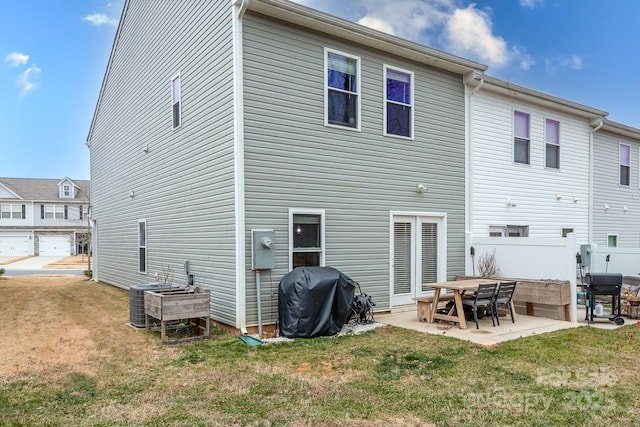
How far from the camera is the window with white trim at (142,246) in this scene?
440 inches

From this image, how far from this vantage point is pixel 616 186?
46.4 ft

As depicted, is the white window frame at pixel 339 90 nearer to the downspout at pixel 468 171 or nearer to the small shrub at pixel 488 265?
the downspout at pixel 468 171

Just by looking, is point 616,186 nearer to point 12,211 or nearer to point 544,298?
point 544,298

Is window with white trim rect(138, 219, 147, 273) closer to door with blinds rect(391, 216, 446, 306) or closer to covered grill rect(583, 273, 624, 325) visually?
door with blinds rect(391, 216, 446, 306)

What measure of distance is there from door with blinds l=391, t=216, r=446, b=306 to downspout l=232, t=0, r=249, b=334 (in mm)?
3265

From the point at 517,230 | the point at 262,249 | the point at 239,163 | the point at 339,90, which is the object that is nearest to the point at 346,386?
the point at 262,249

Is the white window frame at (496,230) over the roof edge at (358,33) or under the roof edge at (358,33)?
under

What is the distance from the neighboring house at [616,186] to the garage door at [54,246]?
39797 millimetres

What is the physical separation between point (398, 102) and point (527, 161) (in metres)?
4.73

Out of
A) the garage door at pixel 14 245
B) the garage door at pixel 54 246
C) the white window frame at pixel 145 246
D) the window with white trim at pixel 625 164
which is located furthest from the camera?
the garage door at pixel 54 246

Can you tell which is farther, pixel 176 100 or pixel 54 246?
pixel 54 246

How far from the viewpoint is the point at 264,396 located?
14.1ft

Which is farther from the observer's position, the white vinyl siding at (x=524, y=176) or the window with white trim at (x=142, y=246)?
the window with white trim at (x=142, y=246)

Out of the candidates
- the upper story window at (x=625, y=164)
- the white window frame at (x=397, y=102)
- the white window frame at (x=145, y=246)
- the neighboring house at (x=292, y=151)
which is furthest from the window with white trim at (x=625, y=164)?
the white window frame at (x=145, y=246)
